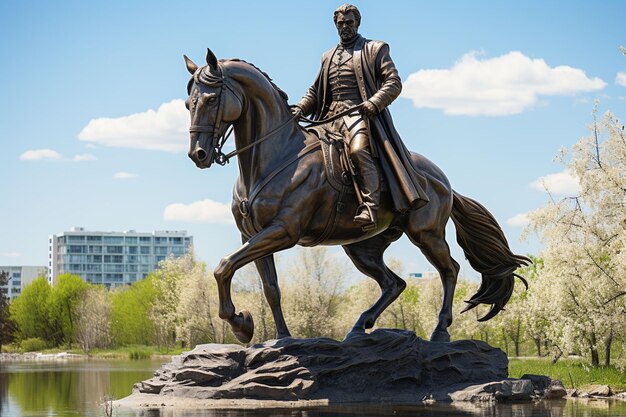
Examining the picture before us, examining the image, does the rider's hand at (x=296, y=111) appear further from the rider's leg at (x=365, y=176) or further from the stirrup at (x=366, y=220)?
the stirrup at (x=366, y=220)

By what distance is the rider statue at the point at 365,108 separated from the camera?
10.4m

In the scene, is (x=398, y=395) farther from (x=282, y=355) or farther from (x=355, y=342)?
(x=282, y=355)

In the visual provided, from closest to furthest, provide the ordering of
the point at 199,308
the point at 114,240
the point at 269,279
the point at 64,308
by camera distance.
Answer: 1. the point at 269,279
2. the point at 199,308
3. the point at 64,308
4. the point at 114,240

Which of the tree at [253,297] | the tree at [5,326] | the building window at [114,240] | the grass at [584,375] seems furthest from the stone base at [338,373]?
the building window at [114,240]

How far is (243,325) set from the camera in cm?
1011

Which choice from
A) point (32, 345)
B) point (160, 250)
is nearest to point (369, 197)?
point (32, 345)

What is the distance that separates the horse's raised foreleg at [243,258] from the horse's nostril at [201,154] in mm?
976

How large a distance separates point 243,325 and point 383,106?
2.91 m

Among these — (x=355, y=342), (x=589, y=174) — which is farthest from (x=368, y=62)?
(x=589, y=174)

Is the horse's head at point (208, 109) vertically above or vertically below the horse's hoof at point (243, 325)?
above

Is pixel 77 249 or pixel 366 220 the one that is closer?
pixel 366 220

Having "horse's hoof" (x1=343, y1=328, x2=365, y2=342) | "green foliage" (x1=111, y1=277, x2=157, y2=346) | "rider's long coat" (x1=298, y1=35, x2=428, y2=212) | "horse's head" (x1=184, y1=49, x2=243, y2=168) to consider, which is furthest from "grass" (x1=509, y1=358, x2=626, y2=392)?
"green foliage" (x1=111, y1=277, x2=157, y2=346)

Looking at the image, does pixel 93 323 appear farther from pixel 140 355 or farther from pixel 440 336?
pixel 440 336

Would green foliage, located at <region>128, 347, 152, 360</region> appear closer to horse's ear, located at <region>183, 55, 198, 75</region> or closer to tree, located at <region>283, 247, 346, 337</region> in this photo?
tree, located at <region>283, 247, 346, 337</region>
